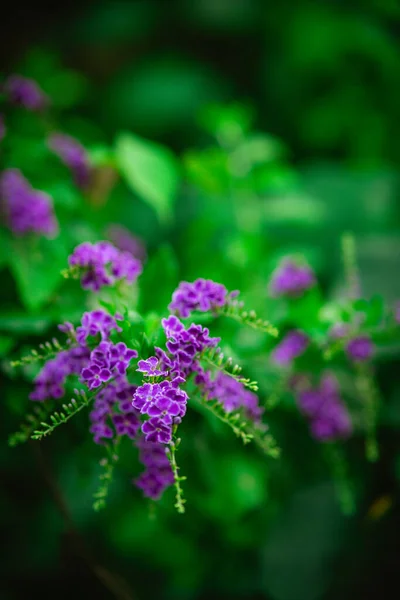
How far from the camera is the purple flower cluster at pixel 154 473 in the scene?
1.01 metres

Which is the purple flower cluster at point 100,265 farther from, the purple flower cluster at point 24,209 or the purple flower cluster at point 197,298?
the purple flower cluster at point 24,209

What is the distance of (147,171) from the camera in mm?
1617

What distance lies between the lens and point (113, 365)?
91cm

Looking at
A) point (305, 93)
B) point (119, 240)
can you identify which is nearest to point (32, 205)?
point (119, 240)

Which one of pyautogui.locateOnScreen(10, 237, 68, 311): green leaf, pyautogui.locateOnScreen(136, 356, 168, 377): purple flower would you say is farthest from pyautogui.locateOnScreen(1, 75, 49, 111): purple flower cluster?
pyautogui.locateOnScreen(136, 356, 168, 377): purple flower

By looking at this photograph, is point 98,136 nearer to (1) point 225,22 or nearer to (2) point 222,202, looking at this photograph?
(2) point 222,202

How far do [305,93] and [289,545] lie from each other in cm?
310

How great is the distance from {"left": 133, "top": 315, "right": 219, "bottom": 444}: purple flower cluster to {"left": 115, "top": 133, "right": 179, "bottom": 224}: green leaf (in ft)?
2.40

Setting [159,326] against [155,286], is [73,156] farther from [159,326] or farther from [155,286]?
[159,326]

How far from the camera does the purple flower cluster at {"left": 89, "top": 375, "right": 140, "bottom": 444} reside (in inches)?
38.0

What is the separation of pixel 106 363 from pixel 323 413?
73 cm

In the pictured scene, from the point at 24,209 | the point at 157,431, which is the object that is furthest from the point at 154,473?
the point at 24,209

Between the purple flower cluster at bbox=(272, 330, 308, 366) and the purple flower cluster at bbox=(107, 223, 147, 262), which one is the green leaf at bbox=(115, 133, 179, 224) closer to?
the purple flower cluster at bbox=(107, 223, 147, 262)

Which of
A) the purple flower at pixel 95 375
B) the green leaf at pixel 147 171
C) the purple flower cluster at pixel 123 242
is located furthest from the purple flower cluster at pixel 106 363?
the purple flower cluster at pixel 123 242
